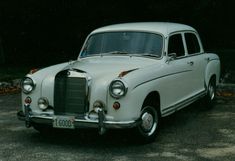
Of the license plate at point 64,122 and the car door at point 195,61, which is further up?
the car door at point 195,61

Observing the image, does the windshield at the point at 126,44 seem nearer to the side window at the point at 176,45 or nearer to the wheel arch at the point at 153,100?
the side window at the point at 176,45

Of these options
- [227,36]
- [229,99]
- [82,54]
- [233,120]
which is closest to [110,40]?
[82,54]

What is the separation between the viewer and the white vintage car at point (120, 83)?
21.1 feet

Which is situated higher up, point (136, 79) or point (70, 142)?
point (136, 79)

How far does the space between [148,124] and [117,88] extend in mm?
880

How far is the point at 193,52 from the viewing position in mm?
8859

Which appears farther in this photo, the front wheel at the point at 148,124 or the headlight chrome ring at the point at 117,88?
the front wheel at the point at 148,124

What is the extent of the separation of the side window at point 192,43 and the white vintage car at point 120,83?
0.03 metres

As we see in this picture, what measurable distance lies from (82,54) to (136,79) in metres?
1.97

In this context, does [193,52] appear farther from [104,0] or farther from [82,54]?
[104,0]

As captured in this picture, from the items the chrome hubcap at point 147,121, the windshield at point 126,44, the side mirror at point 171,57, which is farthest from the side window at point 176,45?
the chrome hubcap at point 147,121

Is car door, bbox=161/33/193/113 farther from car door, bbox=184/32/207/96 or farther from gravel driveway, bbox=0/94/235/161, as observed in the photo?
gravel driveway, bbox=0/94/235/161

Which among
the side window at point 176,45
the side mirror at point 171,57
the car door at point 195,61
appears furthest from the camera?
the car door at point 195,61

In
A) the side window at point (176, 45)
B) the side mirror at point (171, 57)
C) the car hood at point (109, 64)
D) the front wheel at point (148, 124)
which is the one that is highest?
the side window at point (176, 45)
